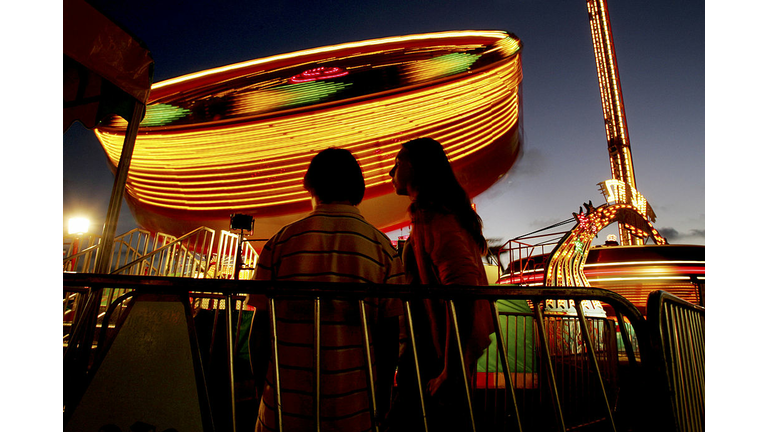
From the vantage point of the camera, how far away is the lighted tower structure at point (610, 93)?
22.9 meters

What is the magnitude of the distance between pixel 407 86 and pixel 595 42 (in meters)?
21.7

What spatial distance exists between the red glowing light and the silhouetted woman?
26.0 ft

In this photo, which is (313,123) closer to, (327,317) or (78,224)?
(78,224)

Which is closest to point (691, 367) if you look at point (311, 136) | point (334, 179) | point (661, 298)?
point (661, 298)

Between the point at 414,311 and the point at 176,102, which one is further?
the point at 176,102

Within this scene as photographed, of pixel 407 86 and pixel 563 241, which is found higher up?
pixel 407 86

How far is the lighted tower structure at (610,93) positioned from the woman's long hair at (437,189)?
25.7m

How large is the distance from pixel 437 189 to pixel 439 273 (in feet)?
1.27

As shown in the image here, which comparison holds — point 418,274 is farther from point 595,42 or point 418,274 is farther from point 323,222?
point 595,42

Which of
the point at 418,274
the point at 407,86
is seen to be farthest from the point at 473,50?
the point at 418,274

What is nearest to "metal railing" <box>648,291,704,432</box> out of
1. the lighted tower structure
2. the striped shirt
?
the striped shirt

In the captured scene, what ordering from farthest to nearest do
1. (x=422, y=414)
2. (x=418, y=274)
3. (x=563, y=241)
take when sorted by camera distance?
(x=563, y=241)
(x=418, y=274)
(x=422, y=414)

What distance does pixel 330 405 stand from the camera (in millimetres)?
1296

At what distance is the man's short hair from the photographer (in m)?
1.54
